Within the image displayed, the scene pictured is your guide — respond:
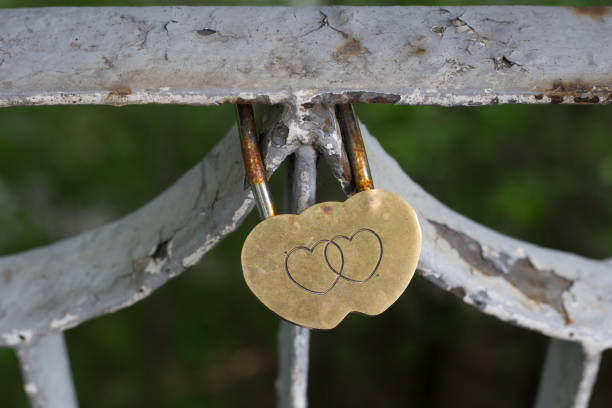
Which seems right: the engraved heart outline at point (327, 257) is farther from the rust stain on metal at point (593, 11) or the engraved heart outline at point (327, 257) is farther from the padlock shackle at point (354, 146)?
the rust stain on metal at point (593, 11)

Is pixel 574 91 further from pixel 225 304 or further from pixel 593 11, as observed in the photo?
pixel 225 304

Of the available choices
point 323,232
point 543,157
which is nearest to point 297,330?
point 323,232

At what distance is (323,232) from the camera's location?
1.55 ft

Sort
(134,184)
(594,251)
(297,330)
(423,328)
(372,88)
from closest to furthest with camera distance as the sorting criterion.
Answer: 1. (372,88)
2. (297,330)
3. (594,251)
4. (423,328)
5. (134,184)

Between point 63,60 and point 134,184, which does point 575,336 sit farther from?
point 134,184

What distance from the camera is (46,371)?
2.28 feet

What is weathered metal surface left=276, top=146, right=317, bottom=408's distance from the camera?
460mm

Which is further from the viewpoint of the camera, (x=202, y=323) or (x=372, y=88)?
(x=202, y=323)

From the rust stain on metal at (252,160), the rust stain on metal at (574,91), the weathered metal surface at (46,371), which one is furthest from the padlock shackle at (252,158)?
the weathered metal surface at (46,371)

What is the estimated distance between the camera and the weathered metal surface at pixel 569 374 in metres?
0.66

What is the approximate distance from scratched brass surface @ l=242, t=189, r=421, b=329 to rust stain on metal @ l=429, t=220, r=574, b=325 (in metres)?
0.10

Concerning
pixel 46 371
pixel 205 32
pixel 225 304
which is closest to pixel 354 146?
pixel 205 32

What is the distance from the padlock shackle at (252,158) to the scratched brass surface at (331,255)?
2 centimetres

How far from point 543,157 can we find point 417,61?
5.24 ft
